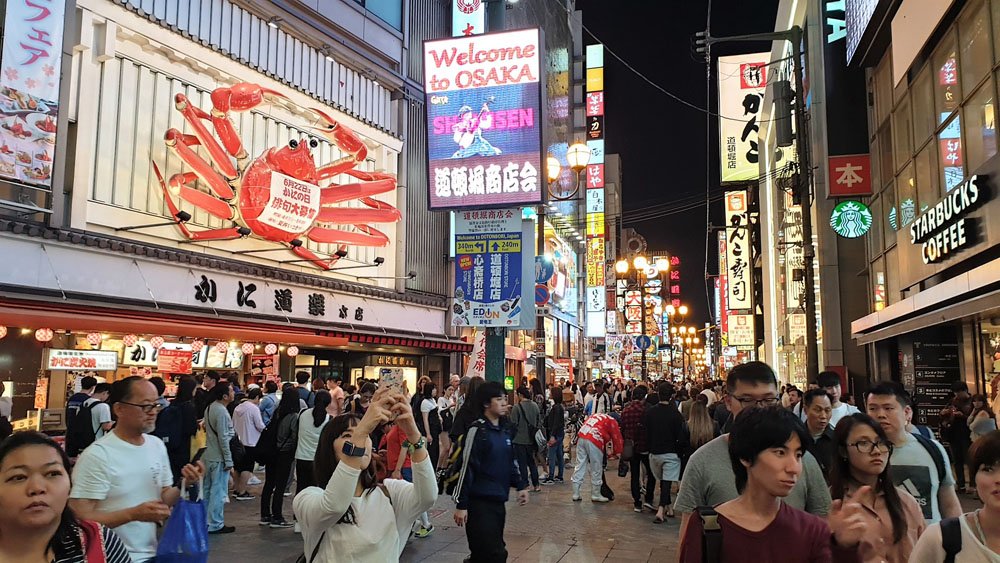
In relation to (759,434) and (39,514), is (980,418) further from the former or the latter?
(39,514)

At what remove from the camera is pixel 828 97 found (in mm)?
22094

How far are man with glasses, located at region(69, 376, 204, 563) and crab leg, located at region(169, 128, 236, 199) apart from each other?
47.1 ft

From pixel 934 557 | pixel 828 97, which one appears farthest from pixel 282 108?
pixel 934 557

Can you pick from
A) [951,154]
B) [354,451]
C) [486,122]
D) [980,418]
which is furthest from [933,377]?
[354,451]

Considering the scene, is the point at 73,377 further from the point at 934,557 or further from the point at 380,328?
the point at 934,557

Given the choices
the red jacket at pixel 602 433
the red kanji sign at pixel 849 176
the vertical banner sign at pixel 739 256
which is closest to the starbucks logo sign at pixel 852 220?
the red kanji sign at pixel 849 176

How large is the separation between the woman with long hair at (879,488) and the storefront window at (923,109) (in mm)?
14586

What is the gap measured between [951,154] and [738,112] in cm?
2215

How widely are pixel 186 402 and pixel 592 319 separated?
45776 mm

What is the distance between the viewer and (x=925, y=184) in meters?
16.5

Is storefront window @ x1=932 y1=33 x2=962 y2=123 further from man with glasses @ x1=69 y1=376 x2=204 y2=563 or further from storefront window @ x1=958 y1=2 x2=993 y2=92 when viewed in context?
man with glasses @ x1=69 y1=376 x2=204 y2=563

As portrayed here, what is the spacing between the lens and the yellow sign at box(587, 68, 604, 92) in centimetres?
6147

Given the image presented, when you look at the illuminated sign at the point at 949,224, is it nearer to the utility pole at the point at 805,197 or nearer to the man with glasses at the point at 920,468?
the utility pole at the point at 805,197

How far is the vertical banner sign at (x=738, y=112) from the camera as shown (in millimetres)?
35875
